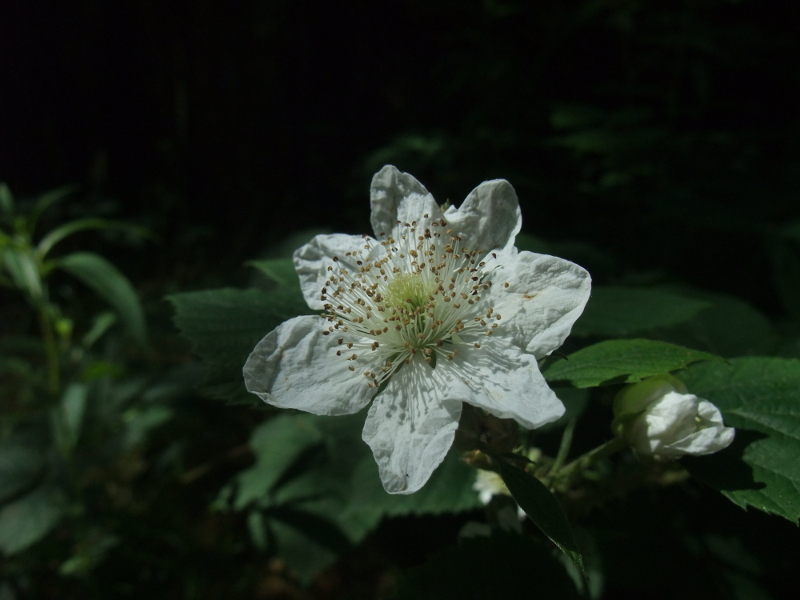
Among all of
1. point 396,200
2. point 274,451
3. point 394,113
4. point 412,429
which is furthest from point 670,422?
point 394,113

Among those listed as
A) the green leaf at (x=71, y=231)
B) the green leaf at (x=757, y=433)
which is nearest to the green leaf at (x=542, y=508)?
the green leaf at (x=757, y=433)

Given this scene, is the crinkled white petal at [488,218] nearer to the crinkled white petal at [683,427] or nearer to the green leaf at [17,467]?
the crinkled white petal at [683,427]

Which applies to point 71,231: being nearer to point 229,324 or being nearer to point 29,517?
point 29,517

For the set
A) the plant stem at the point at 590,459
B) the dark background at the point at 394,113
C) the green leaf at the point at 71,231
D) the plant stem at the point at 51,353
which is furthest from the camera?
the dark background at the point at 394,113

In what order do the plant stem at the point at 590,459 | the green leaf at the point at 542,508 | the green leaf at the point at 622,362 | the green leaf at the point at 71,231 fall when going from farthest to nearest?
the green leaf at the point at 71,231
the plant stem at the point at 590,459
the green leaf at the point at 622,362
the green leaf at the point at 542,508

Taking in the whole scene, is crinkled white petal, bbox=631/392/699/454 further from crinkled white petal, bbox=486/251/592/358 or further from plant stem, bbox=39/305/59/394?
plant stem, bbox=39/305/59/394

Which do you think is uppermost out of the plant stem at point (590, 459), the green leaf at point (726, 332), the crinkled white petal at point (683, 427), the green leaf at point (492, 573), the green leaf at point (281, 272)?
the green leaf at point (281, 272)
